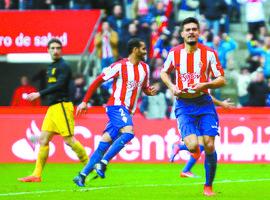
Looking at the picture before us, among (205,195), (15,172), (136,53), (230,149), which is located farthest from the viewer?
(230,149)

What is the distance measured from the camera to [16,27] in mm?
23719

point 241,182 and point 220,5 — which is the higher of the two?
point 220,5

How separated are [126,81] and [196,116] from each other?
1.93 metres

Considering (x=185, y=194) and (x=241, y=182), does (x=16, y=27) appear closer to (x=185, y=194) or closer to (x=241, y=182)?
(x=241, y=182)

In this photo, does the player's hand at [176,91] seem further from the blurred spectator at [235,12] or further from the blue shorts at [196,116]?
the blurred spectator at [235,12]

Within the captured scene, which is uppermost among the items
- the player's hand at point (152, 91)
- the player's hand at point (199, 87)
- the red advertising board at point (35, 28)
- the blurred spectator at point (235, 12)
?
the blurred spectator at point (235, 12)

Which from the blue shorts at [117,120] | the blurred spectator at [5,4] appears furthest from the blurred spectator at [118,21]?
the blue shorts at [117,120]

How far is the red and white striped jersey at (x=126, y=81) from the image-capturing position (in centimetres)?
1534

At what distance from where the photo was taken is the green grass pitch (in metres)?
13.9

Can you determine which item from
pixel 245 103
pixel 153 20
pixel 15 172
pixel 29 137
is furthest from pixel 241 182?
pixel 153 20

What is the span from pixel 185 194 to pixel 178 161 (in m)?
7.38

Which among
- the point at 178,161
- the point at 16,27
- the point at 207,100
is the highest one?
the point at 16,27

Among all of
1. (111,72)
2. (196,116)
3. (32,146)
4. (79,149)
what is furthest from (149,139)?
(196,116)

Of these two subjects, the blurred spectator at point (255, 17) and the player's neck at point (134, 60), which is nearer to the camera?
Answer: the player's neck at point (134, 60)
